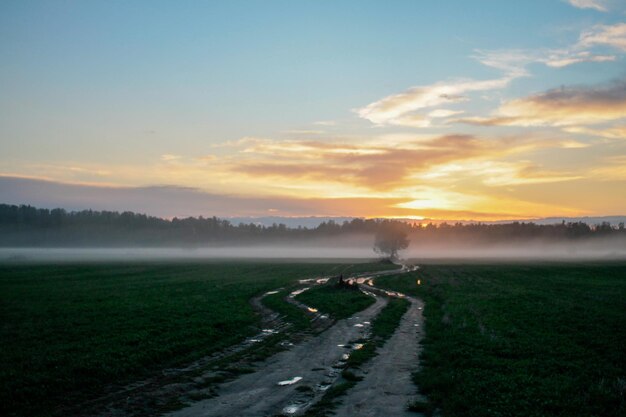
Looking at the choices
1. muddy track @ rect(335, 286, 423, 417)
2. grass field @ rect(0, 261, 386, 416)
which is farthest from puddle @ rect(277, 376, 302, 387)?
grass field @ rect(0, 261, 386, 416)

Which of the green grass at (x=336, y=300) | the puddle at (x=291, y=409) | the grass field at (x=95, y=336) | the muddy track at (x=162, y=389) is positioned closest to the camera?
the puddle at (x=291, y=409)

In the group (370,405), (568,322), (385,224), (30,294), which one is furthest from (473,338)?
(385,224)

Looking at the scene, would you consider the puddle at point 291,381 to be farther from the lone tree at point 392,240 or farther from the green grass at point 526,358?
the lone tree at point 392,240

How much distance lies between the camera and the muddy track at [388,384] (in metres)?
16.4

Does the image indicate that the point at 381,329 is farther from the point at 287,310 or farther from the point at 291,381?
the point at 291,381

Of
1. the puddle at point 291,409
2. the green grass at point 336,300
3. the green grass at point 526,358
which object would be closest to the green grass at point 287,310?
the green grass at point 336,300

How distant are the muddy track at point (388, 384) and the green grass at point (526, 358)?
0.77 metres

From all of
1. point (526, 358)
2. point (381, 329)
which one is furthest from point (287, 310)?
point (526, 358)

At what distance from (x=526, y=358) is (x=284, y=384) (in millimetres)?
13140

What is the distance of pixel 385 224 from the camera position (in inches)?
7475

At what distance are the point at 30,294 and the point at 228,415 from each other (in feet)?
155

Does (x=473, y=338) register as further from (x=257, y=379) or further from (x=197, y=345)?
(x=197, y=345)

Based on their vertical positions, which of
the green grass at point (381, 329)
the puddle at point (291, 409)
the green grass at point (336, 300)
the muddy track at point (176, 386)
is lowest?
the green grass at point (336, 300)

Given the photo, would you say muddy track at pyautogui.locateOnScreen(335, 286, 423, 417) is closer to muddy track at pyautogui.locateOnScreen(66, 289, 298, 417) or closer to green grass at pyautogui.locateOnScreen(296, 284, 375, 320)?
muddy track at pyautogui.locateOnScreen(66, 289, 298, 417)
